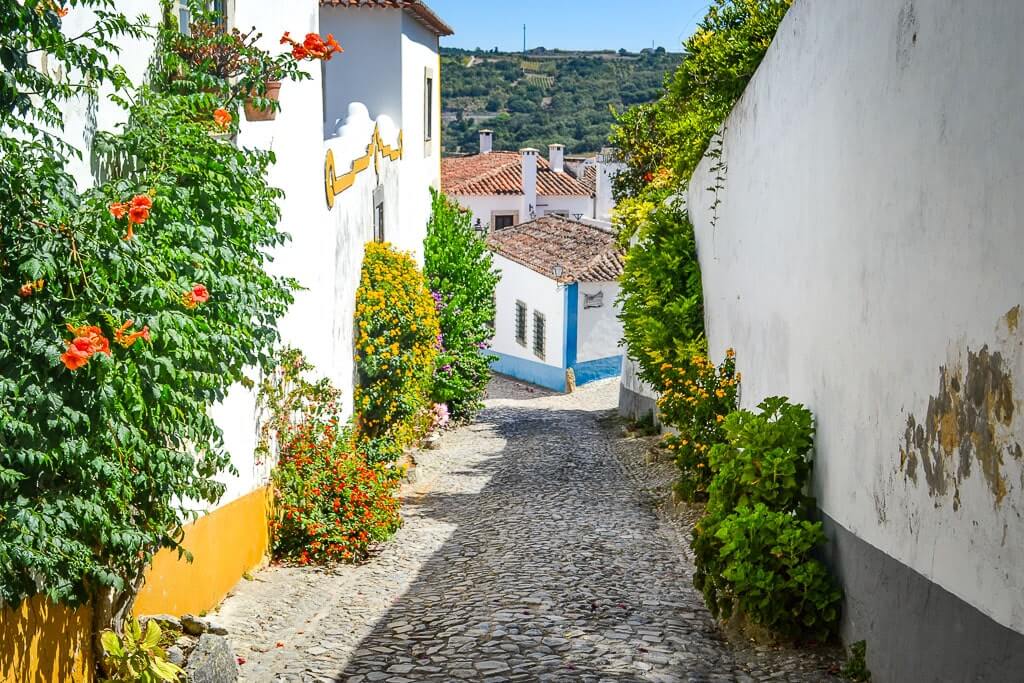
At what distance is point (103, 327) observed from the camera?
16.1 feet

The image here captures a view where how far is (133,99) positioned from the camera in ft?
20.7

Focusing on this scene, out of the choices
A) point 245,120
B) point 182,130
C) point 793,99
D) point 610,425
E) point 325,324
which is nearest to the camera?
point 182,130

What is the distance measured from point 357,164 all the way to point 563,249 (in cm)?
1836

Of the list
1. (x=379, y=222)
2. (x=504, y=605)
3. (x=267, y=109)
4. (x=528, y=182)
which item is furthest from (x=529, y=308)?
(x=267, y=109)

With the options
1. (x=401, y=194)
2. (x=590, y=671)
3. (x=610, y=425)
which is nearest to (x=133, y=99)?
(x=590, y=671)

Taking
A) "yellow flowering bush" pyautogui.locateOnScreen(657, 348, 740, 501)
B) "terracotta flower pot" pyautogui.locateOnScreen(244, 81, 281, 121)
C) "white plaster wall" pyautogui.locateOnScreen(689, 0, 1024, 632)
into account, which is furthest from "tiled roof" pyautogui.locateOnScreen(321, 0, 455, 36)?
"terracotta flower pot" pyautogui.locateOnScreen(244, 81, 281, 121)

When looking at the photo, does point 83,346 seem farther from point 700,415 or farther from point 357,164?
point 357,164

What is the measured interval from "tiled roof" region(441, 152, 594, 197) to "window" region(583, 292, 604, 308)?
658 inches

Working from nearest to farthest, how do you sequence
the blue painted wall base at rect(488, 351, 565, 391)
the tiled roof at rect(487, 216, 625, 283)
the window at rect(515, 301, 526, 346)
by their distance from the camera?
1. the tiled roof at rect(487, 216, 625, 283)
2. the blue painted wall base at rect(488, 351, 565, 391)
3. the window at rect(515, 301, 526, 346)

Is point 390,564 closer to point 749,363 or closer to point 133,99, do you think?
point 749,363

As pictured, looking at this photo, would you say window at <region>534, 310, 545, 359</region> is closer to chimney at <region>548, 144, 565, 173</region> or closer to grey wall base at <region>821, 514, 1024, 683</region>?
chimney at <region>548, 144, 565, 173</region>

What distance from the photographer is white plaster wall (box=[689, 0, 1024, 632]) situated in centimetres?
455

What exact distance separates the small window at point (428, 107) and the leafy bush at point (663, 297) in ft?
20.7

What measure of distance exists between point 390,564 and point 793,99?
508cm
